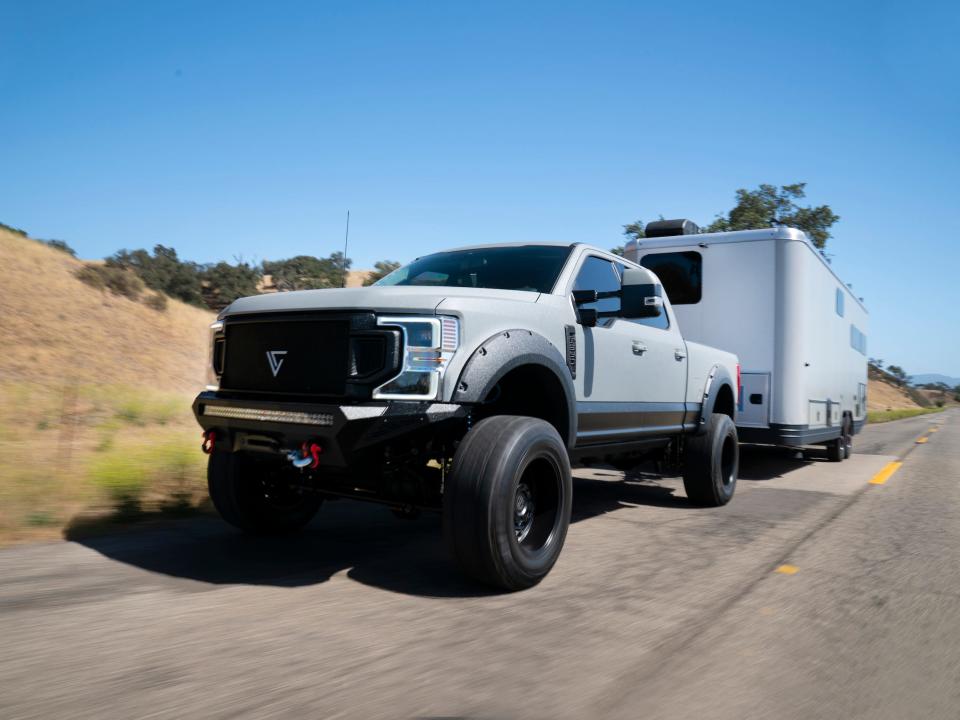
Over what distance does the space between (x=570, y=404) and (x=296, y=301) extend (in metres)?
1.82

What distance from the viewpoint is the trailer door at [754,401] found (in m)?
8.90

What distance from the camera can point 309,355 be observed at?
3.79 meters

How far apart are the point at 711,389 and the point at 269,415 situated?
4.81m

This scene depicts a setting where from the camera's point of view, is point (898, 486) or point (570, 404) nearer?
point (570, 404)

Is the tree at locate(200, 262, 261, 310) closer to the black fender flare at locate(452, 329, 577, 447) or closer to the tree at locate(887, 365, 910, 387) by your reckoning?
the black fender flare at locate(452, 329, 577, 447)

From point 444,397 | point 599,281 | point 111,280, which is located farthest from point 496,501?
point 111,280

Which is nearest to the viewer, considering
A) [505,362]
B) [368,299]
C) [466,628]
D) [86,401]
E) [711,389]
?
[466,628]

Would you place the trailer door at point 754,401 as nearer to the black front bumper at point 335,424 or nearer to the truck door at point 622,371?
the truck door at point 622,371

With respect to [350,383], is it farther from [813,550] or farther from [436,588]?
[813,550]

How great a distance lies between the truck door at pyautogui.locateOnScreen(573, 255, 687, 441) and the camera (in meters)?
4.98

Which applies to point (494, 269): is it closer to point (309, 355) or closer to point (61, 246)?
point (309, 355)

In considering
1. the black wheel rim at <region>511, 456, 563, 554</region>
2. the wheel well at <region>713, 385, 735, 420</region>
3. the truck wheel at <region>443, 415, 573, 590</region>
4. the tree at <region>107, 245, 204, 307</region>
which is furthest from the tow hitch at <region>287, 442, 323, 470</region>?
the tree at <region>107, 245, 204, 307</region>

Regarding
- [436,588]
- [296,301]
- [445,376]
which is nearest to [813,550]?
[436,588]

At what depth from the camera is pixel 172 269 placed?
28.9 metres
